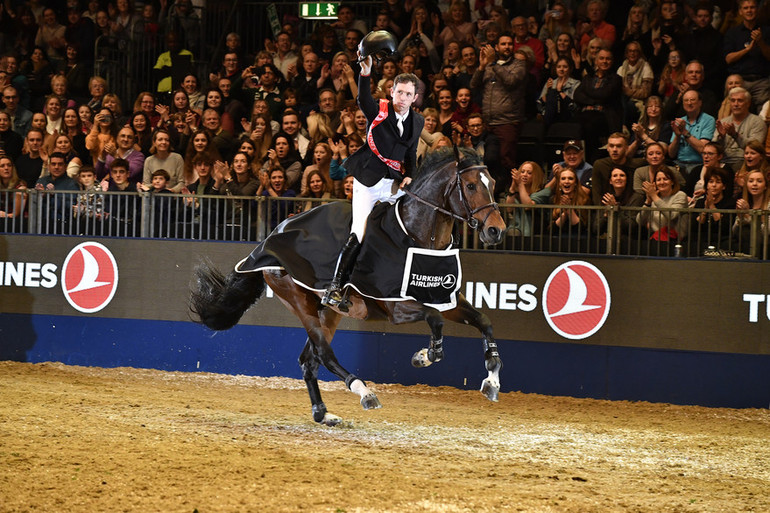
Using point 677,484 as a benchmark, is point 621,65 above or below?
above

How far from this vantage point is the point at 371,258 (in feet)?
29.6

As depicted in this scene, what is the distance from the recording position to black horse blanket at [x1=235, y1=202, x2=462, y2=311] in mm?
8734

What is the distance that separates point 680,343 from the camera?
11.1 metres

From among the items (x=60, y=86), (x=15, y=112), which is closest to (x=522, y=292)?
(x=60, y=86)

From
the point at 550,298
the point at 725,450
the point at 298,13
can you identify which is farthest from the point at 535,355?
the point at 298,13

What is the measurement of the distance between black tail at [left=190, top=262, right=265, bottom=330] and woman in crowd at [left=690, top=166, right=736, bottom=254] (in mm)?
4656

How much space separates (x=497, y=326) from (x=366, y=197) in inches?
130

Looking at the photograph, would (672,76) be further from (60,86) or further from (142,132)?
(60,86)

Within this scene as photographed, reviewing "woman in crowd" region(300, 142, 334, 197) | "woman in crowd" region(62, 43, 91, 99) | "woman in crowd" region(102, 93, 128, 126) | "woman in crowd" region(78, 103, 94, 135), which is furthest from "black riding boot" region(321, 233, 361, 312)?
"woman in crowd" region(62, 43, 91, 99)

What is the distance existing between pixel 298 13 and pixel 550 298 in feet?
28.6

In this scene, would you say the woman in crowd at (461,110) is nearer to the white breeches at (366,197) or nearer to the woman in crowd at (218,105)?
the woman in crowd at (218,105)

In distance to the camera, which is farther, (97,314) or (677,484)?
(97,314)

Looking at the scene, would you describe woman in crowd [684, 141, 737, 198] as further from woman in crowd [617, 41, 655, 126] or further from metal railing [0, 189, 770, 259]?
woman in crowd [617, 41, 655, 126]

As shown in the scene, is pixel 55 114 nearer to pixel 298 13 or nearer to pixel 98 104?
pixel 98 104
